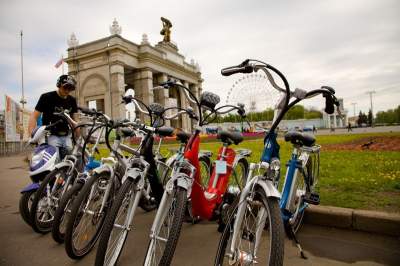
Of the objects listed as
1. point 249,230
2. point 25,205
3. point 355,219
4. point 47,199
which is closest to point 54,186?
point 47,199

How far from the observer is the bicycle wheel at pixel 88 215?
260 cm

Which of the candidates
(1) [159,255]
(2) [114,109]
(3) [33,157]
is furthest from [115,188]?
(2) [114,109]

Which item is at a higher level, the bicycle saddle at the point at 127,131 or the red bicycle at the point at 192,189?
the bicycle saddle at the point at 127,131

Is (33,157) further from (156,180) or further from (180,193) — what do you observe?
(180,193)

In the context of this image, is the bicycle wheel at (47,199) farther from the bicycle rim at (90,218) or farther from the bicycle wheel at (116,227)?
the bicycle wheel at (116,227)

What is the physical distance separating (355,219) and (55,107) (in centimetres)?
418

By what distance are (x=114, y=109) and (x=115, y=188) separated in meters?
26.5

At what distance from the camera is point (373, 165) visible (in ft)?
19.0

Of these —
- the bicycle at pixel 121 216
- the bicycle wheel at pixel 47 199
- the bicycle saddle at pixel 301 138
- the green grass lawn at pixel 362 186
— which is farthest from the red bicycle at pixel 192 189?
the bicycle wheel at pixel 47 199

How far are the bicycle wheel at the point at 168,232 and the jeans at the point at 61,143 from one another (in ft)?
8.04

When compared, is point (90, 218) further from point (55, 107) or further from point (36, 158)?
point (55, 107)

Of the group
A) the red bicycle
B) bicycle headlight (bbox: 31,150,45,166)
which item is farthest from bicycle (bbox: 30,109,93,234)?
the red bicycle

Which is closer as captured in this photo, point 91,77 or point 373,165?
point 373,165

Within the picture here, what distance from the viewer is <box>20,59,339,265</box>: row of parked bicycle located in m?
1.98
